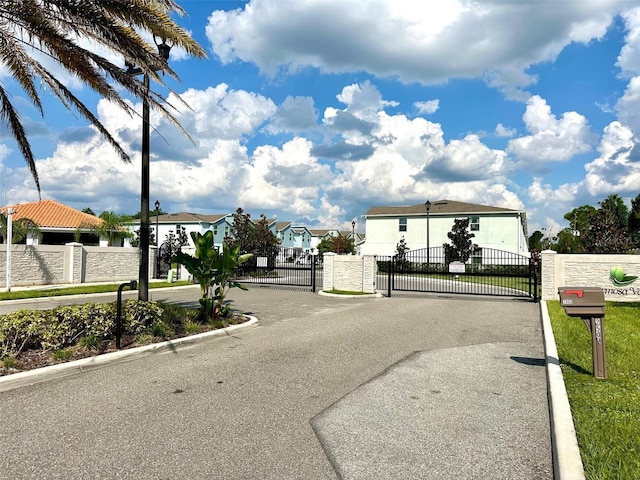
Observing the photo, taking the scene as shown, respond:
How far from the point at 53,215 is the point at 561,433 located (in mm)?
37092

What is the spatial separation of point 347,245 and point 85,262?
39.2 meters

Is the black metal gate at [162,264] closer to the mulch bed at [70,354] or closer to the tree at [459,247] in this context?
the mulch bed at [70,354]

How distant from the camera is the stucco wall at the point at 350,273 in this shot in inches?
728

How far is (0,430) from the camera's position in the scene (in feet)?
13.9

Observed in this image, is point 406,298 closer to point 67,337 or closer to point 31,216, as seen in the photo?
point 67,337

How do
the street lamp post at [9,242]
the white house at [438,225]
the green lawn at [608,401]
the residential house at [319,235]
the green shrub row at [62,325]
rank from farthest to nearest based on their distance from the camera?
the residential house at [319,235]
the white house at [438,225]
the street lamp post at [9,242]
the green shrub row at [62,325]
the green lawn at [608,401]

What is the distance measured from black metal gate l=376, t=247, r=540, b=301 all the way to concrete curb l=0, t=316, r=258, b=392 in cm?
1115

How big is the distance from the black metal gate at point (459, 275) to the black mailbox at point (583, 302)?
39.4ft

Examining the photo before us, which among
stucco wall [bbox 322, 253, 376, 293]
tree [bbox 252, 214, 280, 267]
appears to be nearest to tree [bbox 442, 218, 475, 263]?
tree [bbox 252, 214, 280, 267]

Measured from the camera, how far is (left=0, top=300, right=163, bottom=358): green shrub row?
6707mm

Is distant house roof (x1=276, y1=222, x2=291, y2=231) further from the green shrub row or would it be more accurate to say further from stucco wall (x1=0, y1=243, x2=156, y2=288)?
the green shrub row

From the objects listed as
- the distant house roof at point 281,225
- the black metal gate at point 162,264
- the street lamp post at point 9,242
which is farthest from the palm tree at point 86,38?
the distant house roof at point 281,225

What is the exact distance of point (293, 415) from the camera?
466 centimetres

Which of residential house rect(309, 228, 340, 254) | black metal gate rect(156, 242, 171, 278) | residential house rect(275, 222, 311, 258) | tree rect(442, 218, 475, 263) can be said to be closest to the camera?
black metal gate rect(156, 242, 171, 278)
